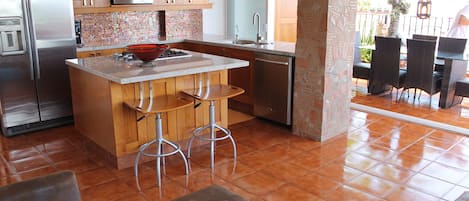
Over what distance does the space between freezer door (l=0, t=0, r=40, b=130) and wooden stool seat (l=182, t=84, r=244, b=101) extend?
1.90m

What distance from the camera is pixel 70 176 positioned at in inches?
78.7

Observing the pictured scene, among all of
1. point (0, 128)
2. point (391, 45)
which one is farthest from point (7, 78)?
point (391, 45)

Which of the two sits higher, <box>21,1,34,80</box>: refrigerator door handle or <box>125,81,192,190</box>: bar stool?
<box>21,1,34,80</box>: refrigerator door handle

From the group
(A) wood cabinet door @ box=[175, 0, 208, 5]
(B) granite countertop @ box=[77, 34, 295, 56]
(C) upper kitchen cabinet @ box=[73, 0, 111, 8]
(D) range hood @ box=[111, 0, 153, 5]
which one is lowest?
(B) granite countertop @ box=[77, 34, 295, 56]

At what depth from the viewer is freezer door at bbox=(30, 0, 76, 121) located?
4262mm

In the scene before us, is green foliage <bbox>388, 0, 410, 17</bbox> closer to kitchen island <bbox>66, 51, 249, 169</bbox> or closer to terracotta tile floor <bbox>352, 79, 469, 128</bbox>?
terracotta tile floor <bbox>352, 79, 469, 128</bbox>

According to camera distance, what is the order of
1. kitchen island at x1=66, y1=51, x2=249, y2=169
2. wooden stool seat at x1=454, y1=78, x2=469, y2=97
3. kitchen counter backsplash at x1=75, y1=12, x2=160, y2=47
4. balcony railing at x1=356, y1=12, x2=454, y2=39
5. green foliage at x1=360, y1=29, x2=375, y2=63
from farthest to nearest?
balcony railing at x1=356, y1=12, x2=454, y2=39, green foliage at x1=360, y1=29, x2=375, y2=63, kitchen counter backsplash at x1=75, y1=12, x2=160, y2=47, wooden stool seat at x1=454, y1=78, x2=469, y2=97, kitchen island at x1=66, y1=51, x2=249, y2=169

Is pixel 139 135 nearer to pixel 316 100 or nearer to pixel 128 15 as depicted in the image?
pixel 316 100

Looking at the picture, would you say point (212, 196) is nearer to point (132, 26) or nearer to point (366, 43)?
point (132, 26)

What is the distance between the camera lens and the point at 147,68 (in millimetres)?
3361

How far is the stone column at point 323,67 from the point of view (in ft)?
12.8

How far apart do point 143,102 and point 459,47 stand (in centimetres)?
486

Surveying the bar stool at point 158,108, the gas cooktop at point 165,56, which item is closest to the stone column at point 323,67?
the gas cooktop at point 165,56

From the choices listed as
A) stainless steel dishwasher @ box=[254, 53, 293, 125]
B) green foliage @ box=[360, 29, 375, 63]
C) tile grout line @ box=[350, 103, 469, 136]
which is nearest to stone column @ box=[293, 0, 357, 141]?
stainless steel dishwasher @ box=[254, 53, 293, 125]
